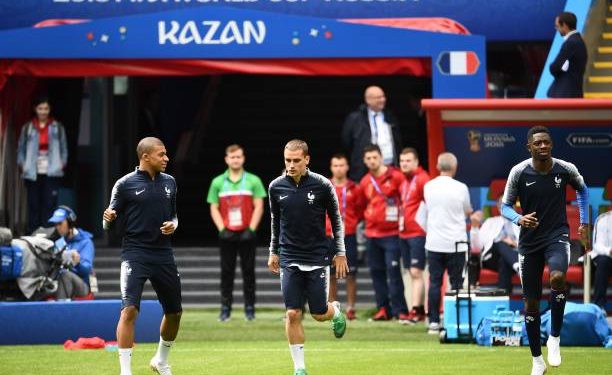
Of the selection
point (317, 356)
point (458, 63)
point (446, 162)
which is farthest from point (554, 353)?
point (458, 63)

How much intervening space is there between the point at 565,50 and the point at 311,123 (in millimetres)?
8785

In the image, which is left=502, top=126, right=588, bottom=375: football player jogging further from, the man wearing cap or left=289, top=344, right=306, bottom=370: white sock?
the man wearing cap

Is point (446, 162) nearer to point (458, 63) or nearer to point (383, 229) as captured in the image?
point (383, 229)

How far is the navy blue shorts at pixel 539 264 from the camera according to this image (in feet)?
43.3

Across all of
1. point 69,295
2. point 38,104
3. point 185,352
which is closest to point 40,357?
point 185,352

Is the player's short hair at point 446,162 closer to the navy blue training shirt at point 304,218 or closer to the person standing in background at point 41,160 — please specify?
the navy blue training shirt at point 304,218

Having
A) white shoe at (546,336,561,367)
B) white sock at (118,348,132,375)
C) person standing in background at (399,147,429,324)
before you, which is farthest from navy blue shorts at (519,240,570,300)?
person standing in background at (399,147,429,324)

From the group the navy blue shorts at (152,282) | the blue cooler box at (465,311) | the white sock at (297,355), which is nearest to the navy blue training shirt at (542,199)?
the white sock at (297,355)

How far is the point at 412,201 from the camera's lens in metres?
19.2

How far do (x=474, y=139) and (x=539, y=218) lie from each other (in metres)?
5.75

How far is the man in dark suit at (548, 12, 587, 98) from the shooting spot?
19578 millimetres

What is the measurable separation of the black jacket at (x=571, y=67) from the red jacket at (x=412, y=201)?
6.96 ft

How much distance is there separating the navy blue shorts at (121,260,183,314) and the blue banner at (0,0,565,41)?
9930mm

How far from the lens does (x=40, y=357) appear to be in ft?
50.8
